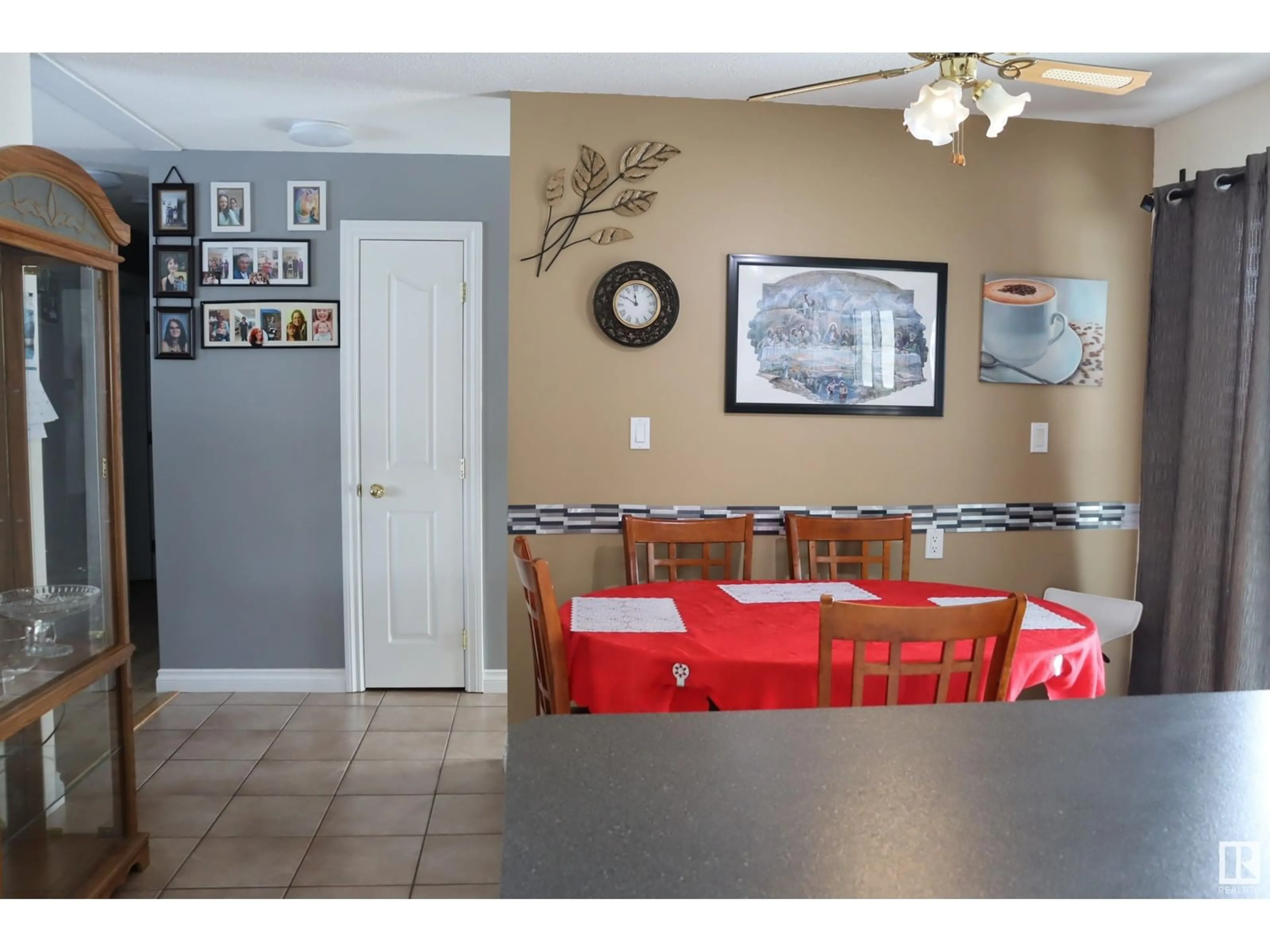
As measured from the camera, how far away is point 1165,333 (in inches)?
128

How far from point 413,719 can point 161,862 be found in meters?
1.27

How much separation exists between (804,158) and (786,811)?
2813mm

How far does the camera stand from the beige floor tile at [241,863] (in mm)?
2375

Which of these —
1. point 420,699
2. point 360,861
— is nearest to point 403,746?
point 420,699

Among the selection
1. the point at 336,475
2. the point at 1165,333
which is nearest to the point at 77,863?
the point at 336,475

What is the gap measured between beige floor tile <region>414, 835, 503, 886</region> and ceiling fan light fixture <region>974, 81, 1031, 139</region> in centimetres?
224

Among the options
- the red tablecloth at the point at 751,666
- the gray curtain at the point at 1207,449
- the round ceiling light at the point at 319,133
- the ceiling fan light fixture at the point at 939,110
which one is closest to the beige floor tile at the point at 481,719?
the red tablecloth at the point at 751,666

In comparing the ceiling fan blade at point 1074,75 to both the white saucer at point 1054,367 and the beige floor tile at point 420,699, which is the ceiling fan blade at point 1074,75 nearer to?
the white saucer at point 1054,367

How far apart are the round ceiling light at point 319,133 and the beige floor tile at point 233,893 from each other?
271 centimetres

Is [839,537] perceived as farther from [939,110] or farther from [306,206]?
[306,206]

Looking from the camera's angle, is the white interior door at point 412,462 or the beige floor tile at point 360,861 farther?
the white interior door at point 412,462

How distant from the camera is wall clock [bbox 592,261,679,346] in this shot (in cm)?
307

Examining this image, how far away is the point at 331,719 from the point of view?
3652 millimetres

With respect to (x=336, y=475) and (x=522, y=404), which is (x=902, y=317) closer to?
(x=522, y=404)
